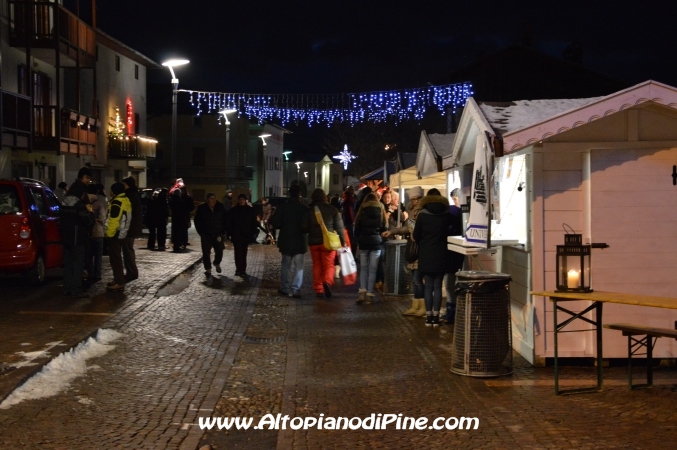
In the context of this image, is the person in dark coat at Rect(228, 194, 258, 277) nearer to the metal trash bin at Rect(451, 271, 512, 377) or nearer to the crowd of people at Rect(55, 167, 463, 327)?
the crowd of people at Rect(55, 167, 463, 327)

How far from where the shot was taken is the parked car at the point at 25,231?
50.6ft

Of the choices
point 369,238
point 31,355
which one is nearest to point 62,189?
point 369,238

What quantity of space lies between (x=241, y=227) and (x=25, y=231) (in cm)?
471

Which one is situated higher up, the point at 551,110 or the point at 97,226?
the point at 551,110

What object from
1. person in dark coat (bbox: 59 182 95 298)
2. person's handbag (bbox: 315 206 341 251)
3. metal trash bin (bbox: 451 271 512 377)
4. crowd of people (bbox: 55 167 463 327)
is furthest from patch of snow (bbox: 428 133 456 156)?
metal trash bin (bbox: 451 271 512 377)

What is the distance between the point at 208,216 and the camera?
63.4ft

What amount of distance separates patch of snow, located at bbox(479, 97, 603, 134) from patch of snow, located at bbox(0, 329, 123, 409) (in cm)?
495

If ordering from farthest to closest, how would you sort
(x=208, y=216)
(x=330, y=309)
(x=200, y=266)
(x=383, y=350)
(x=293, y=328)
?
(x=200, y=266)
(x=208, y=216)
(x=330, y=309)
(x=293, y=328)
(x=383, y=350)

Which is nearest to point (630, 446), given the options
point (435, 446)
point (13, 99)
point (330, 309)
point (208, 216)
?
point (435, 446)

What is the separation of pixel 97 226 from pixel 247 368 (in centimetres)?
771

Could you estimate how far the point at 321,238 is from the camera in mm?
14977

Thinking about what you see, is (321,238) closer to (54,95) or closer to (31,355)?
(31,355)

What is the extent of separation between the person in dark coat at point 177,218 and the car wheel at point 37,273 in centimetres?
971

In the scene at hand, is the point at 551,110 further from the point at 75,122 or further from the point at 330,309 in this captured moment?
the point at 75,122
